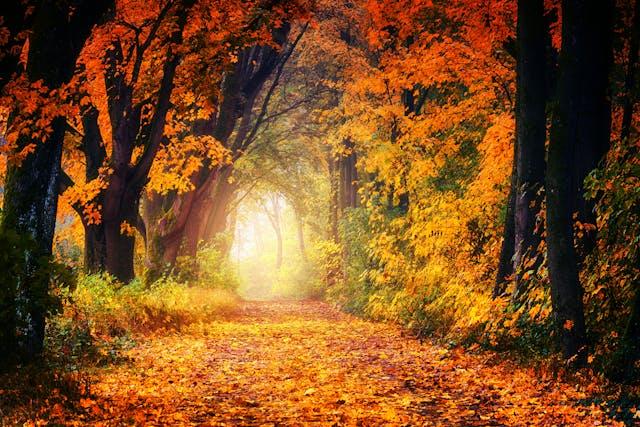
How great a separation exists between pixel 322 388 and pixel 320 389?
8 cm

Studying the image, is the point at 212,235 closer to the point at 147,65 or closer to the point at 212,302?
the point at 212,302

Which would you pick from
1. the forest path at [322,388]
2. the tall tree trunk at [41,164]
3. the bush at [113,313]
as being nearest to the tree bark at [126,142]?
the bush at [113,313]

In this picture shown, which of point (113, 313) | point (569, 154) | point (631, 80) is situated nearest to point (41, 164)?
point (113, 313)

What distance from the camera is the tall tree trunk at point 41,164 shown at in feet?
29.7

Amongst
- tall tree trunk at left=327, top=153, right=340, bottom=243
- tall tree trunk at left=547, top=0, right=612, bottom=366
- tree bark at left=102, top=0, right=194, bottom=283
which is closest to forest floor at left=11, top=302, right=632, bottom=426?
tall tree trunk at left=547, top=0, right=612, bottom=366

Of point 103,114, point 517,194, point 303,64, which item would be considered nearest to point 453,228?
point 517,194

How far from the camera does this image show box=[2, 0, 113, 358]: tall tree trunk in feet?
29.7

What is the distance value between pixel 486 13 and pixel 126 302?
9.92m

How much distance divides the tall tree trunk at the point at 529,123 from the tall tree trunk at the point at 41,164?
6.81 metres

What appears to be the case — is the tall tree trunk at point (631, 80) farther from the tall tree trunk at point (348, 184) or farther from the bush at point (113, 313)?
the tall tree trunk at point (348, 184)

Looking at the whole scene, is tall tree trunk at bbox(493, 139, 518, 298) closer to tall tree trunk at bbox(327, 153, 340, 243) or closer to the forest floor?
the forest floor

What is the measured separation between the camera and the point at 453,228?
15.4 meters

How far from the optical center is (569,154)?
8945mm

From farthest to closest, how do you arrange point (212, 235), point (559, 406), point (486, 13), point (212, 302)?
point (212, 235)
point (212, 302)
point (486, 13)
point (559, 406)
